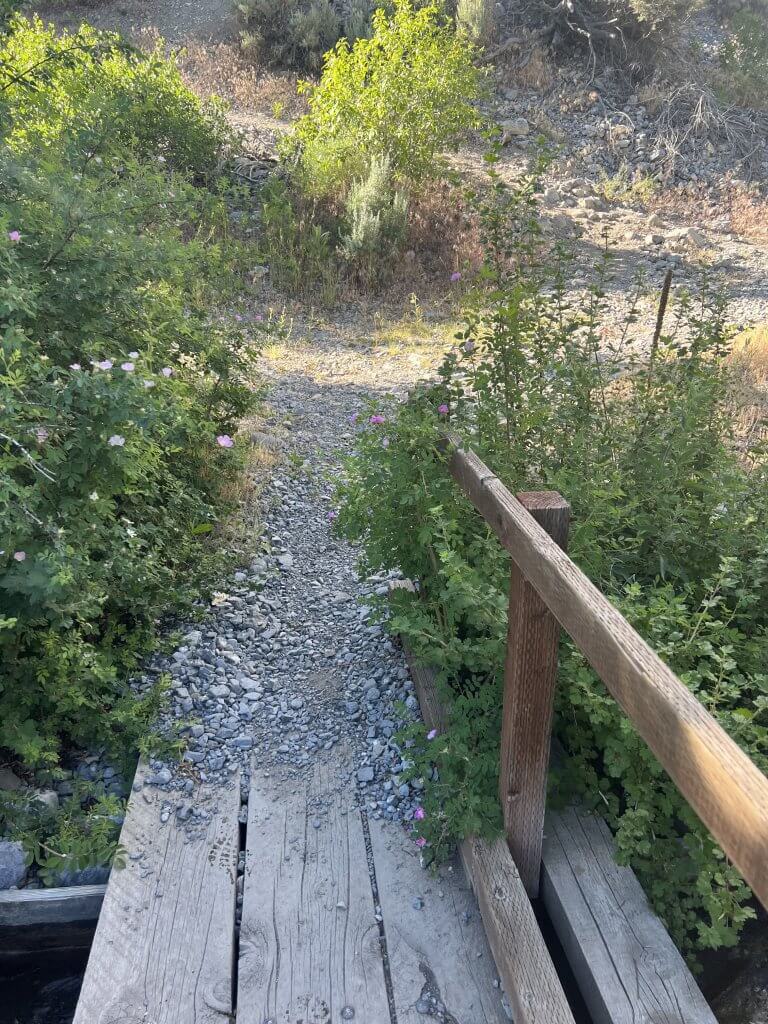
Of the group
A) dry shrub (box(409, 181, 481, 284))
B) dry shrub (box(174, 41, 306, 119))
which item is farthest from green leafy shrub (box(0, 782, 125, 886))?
dry shrub (box(174, 41, 306, 119))

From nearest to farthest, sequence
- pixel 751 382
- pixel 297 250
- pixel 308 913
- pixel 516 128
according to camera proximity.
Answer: pixel 308 913
pixel 751 382
pixel 297 250
pixel 516 128

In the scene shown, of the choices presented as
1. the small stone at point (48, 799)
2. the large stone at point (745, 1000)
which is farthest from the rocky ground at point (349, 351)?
the large stone at point (745, 1000)

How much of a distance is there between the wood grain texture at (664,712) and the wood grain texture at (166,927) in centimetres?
153

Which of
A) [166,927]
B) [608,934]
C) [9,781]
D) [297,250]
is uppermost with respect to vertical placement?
[297,250]

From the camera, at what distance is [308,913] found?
2441 millimetres

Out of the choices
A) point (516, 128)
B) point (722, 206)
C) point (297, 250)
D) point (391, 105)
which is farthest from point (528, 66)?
point (297, 250)

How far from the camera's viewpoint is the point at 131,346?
12.3 feet

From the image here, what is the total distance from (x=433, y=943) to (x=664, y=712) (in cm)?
152

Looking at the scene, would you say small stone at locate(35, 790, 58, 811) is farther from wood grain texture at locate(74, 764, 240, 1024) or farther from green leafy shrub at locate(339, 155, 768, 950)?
→ green leafy shrub at locate(339, 155, 768, 950)

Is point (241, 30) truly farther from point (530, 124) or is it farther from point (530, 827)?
point (530, 827)

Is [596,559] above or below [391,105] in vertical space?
below

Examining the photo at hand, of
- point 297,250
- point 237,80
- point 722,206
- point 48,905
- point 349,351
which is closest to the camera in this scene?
point 48,905

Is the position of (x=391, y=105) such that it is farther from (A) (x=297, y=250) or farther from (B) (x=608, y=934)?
(B) (x=608, y=934)

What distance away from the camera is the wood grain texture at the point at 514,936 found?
6.38 feet
